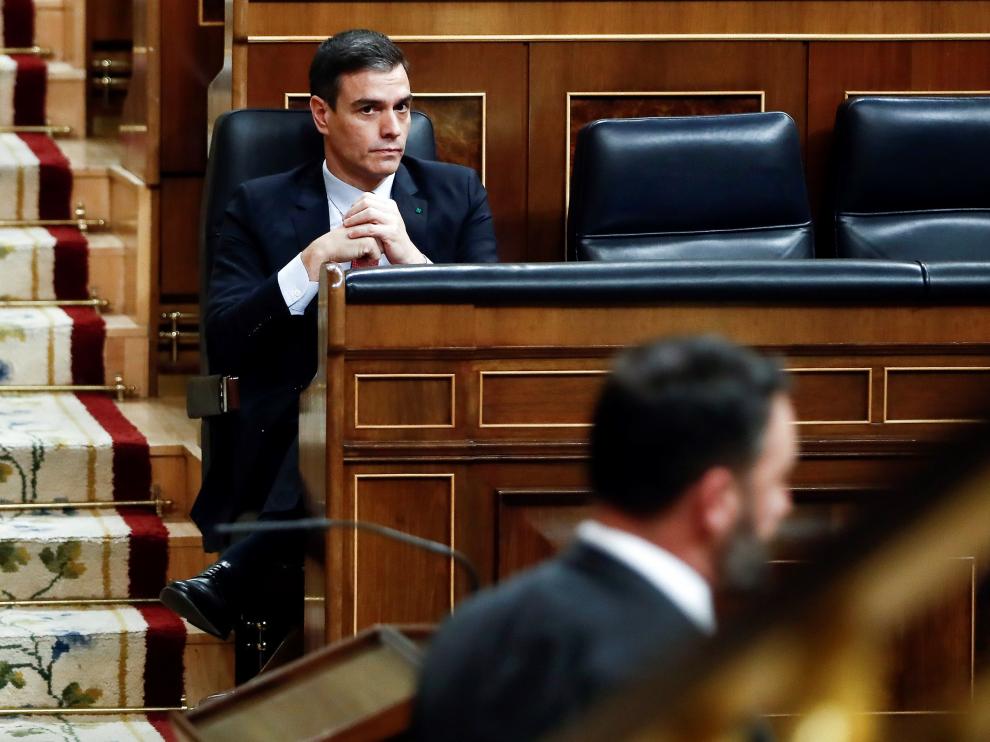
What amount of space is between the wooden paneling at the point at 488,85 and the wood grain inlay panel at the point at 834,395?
1.26m

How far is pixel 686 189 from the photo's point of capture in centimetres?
311

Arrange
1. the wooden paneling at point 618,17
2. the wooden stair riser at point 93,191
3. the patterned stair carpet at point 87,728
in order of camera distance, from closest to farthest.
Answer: the patterned stair carpet at point 87,728 < the wooden paneling at point 618,17 < the wooden stair riser at point 93,191

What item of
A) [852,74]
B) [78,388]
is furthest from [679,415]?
[78,388]

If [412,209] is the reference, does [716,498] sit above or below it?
below

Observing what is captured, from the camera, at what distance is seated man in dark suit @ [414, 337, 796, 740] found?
3.32ft

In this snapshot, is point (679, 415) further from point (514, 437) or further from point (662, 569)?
point (514, 437)

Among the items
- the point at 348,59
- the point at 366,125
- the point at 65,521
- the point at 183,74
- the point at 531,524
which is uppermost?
the point at 183,74

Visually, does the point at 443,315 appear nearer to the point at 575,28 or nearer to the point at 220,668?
the point at 220,668

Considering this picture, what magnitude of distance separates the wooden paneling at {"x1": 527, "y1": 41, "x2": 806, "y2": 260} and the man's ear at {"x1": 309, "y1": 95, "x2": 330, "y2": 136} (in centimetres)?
64

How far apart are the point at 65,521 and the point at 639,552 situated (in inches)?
91.6

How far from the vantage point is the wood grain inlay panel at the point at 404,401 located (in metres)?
2.18

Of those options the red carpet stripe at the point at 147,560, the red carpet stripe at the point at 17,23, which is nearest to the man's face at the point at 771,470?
the red carpet stripe at the point at 147,560

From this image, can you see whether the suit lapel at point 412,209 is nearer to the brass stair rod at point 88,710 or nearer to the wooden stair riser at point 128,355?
the brass stair rod at point 88,710

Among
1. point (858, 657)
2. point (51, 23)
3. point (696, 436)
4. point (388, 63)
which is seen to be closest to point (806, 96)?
point (388, 63)
